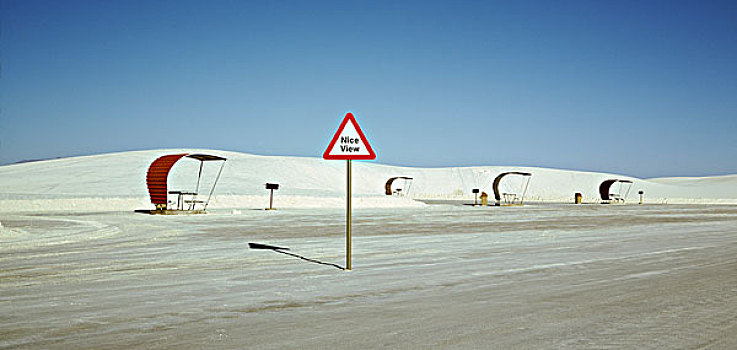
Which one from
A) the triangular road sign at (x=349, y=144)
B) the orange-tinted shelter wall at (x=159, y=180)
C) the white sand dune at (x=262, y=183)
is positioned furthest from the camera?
the white sand dune at (x=262, y=183)

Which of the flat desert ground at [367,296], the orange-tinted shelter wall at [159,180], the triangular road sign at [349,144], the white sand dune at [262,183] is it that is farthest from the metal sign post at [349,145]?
the white sand dune at [262,183]

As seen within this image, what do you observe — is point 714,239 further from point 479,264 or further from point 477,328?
point 477,328

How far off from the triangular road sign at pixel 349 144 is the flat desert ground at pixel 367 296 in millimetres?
1783

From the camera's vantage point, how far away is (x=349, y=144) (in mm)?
10016

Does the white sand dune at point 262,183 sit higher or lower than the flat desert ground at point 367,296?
higher

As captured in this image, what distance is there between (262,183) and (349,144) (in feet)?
182

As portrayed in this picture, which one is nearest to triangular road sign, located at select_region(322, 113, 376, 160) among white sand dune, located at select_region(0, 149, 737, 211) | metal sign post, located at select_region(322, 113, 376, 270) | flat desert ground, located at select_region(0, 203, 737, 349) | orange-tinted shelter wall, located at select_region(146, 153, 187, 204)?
metal sign post, located at select_region(322, 113, 376, 270)

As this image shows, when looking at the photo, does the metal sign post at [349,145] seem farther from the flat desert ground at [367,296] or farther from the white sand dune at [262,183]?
the white sand dune at [262,183]

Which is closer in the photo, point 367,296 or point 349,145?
point 367,296

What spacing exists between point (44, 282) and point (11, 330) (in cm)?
302

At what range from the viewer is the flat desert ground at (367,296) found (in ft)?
18.2

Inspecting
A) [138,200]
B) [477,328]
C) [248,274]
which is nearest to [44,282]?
[248,274]

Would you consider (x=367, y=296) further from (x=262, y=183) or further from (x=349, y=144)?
(x=262, y=183)

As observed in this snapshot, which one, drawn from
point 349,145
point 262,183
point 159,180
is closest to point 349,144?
point 349,145
